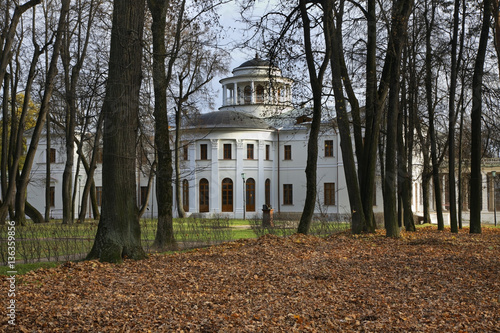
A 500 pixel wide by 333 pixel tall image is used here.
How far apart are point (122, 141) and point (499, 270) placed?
660 cm

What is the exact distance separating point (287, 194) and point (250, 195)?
121 inches

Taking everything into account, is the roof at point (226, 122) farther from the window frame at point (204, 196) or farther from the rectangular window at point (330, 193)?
the rectangular window at point (330, 193)

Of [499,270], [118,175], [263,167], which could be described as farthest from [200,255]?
[263,167]

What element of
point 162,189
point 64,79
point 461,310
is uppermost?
point 64,79

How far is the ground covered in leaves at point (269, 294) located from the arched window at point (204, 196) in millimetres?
30588

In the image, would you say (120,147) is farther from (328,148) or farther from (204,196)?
(328,148)

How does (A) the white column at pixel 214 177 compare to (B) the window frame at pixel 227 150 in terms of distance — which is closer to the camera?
(A) the white column at pixel 214 177

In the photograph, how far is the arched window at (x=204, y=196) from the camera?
41188mm

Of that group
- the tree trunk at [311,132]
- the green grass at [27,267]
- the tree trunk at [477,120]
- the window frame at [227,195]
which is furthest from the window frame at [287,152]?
the green grass at [27,267]

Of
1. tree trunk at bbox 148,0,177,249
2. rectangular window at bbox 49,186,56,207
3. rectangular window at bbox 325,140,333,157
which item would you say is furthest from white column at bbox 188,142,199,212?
tree trunk at bbox 148,0,177,249

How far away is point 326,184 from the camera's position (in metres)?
41.8

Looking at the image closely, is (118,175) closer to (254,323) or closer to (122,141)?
(122,141)

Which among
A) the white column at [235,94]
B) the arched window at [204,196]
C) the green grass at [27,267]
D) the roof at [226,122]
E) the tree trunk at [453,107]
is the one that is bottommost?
the green grass at [27,267]

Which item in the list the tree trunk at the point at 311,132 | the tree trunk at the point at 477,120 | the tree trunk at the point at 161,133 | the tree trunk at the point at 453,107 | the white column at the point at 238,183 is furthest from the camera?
the white column at the point at 238,183
